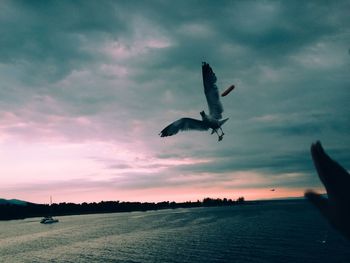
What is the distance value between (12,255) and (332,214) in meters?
73.6

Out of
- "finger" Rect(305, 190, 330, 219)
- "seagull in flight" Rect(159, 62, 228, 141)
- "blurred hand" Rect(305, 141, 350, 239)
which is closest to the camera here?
"blurred hand" Rect(305, 141, 350, 239)

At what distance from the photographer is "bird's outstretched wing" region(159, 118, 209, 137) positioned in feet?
30.3

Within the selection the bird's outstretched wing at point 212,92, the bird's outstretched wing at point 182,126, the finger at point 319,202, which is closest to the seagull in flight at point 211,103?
the bird's outstretched wing at point 212,92

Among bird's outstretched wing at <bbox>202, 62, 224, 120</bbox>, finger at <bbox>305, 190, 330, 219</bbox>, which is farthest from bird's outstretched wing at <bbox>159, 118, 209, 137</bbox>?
finger at <bbox>305, 190, 330, 219</bbox>

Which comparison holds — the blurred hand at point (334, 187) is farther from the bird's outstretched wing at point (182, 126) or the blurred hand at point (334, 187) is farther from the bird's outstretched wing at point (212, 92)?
the bird's outstretched wing at point (182, 126)

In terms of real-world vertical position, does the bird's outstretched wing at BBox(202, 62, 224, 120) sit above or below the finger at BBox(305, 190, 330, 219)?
above

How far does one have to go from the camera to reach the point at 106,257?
54.9 meters

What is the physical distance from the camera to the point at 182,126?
10125 millimetres

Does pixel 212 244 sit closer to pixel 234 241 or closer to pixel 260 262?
pixel 234 241

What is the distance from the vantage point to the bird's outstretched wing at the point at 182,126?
924cm

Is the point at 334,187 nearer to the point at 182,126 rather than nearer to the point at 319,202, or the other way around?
the point at 319,202

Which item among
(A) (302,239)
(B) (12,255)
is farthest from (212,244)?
(B) (12,255)

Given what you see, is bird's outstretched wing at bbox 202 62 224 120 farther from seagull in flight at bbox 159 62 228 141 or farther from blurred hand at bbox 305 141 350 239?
blurred hand at bbox 305 141 350 239

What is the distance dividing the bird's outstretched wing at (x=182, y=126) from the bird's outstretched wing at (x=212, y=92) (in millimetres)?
839
